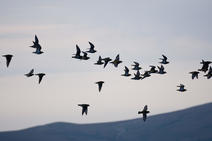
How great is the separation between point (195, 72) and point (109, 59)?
18398 mm

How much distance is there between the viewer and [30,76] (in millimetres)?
107562

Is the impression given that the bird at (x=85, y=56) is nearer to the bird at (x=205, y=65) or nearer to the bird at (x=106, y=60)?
the bird at (x=106, y=60)

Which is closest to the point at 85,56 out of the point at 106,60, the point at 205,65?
the point at 106,60

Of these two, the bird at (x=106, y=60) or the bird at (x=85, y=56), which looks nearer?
the bird at (x=85, y=56)

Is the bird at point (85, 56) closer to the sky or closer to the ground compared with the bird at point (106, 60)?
closer to the sky

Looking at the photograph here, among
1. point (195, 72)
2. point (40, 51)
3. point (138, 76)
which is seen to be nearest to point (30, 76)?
point (40, 51)

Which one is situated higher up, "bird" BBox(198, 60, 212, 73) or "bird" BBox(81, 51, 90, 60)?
"bird" BBox(81, 51, 90, 60)

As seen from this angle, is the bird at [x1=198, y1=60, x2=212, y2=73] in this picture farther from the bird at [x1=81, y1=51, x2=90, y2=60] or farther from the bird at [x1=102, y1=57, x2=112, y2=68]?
the bird at [x1=81, y1=51, x2=90, y2=60]

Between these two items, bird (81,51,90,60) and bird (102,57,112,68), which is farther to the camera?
bird (102,57,112,68)

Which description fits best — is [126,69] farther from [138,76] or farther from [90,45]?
[90,45]

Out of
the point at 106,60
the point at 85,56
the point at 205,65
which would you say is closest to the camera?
the point at 85,56

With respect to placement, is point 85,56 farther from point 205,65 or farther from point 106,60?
point 205,65

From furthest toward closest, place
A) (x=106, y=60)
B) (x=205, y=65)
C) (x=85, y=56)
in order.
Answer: (x=106, y=60)
(x=205, y=65)
(x=85, y=56)

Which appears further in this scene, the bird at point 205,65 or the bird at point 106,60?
the bird at point 106,60
